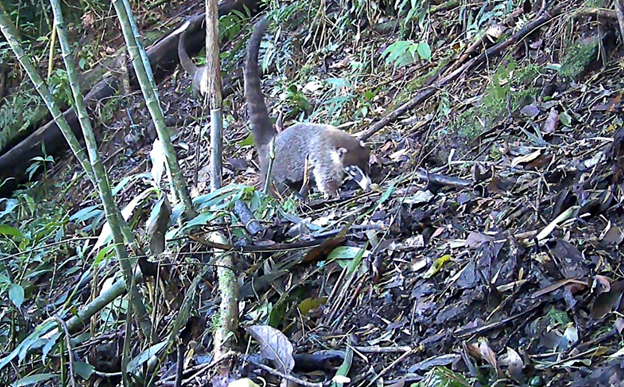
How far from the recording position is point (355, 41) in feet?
18.6

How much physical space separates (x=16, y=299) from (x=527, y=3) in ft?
11.2

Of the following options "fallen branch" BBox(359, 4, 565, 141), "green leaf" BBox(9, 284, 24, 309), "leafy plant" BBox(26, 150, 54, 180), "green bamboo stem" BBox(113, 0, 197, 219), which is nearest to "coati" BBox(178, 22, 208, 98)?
"leafy plant" BBox(26, 150, 54, 180)

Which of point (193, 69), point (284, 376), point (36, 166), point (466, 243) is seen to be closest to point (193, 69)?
point (193, 69)

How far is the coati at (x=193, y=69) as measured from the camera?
6014 mm

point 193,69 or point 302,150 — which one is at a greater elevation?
point 193,69

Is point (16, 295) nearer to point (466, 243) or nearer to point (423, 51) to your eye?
point (466, 243)

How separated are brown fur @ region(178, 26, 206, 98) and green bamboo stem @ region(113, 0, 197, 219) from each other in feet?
11.2

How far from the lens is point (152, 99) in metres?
2.48

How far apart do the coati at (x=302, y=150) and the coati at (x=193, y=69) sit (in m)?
1.56

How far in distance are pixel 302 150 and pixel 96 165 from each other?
6.75 ft

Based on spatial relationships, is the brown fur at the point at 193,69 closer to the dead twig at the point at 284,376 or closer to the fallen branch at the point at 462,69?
the fallen branch at the point at 462,69

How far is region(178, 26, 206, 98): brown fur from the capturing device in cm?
605

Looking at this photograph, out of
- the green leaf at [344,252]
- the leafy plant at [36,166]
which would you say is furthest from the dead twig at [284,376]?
the leafy plant at [36,166]

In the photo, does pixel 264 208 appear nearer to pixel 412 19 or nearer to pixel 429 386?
pixel 429 386
